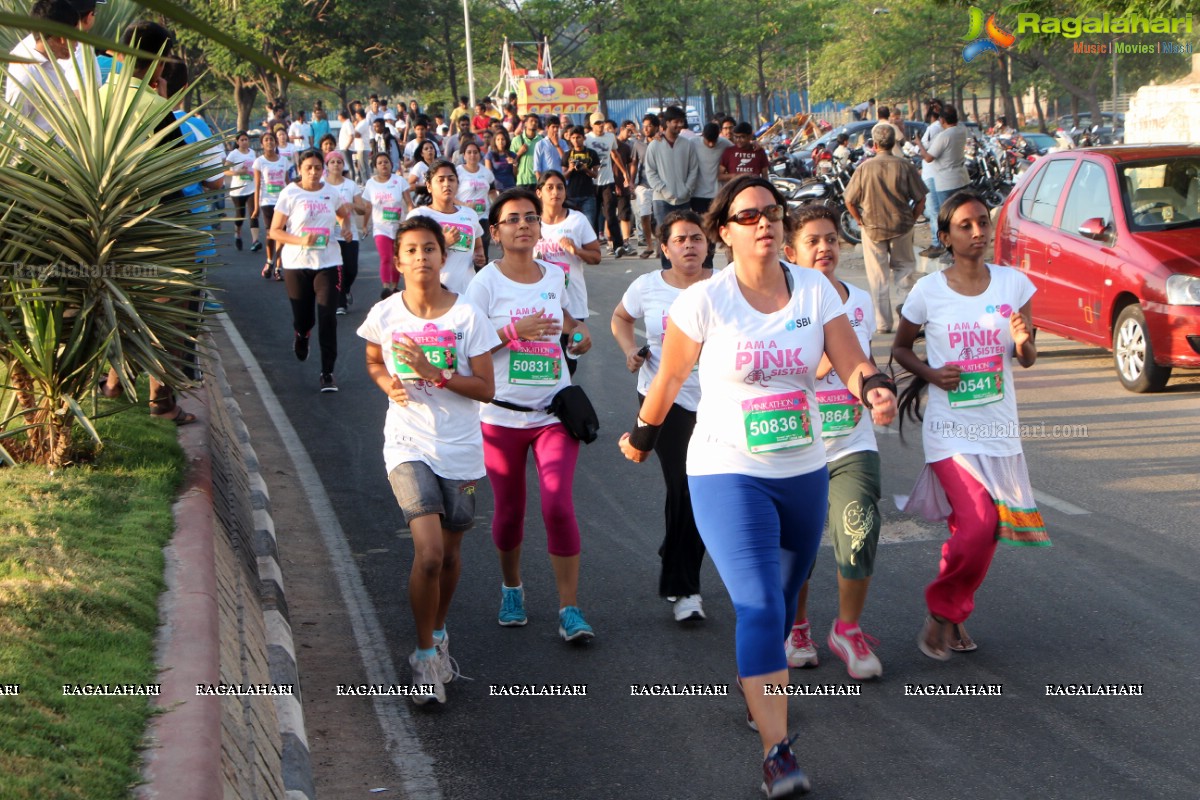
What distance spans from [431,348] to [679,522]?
4.63ft

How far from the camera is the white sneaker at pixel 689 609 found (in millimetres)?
6152

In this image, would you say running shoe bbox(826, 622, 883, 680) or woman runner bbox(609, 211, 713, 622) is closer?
running shoe bbox(826, 622, 883, 680)

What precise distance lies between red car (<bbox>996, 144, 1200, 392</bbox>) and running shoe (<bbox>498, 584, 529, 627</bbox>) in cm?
621

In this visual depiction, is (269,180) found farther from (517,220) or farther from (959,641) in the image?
(959,641)

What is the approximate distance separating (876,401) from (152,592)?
9.25ft

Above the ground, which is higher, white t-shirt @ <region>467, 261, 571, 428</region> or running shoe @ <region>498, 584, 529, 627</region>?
white t-shirt @ <region>467, 261, 571, 428</region>

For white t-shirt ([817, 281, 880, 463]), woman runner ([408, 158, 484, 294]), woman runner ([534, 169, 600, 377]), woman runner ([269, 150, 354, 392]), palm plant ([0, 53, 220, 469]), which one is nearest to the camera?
white t-shirt ([817, 281, 880, 463])

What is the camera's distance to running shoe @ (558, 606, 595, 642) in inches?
233

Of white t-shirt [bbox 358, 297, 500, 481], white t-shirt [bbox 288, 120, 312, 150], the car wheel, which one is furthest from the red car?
white t-shirt [bbox 288, 120, 312, 150]

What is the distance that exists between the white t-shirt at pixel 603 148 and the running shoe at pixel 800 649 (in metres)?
17.1

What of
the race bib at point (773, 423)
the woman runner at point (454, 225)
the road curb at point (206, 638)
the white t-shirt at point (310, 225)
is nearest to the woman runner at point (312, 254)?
the white t-shirt at point (310, 225)

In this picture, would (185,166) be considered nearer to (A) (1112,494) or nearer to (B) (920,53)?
(A) (1112,494)

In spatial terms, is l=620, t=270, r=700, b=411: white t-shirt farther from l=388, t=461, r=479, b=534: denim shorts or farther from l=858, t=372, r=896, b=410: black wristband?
l=858, t=372, r=896, b=410: black wristband

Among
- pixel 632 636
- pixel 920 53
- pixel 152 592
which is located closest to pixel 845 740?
pixel 632 636
